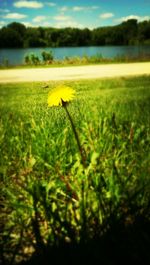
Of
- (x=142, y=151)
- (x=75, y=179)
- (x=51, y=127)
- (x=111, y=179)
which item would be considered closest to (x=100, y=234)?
(x=111, y=179)

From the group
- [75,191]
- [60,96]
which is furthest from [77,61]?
[75,191]

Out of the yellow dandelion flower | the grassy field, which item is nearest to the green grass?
the grassy field

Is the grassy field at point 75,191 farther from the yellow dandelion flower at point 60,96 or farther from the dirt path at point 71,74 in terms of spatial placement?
the dirt path at point 71,74

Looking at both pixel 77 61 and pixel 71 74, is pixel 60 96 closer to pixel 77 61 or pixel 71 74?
pixel 71 74

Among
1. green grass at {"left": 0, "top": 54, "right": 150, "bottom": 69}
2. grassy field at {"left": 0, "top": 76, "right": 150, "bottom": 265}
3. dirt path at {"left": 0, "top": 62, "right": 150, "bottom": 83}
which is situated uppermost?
green grass at {"left": 0, "top": 54, "right": 150, "bottom": 69}

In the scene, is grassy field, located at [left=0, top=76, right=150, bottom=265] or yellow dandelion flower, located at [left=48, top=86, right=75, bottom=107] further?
yellow dandelion flower, located at [left=48, top=86, right=75, bottom=107]

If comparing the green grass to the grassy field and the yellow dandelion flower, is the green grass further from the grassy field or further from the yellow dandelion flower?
the yellow dandelion flower

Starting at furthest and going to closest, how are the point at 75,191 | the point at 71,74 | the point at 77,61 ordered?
1. the point at 77,61
2. the point at 71,74
3. the point at 75,191

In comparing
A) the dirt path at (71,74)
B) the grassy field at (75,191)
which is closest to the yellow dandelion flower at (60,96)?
the grassy field at (75,191)
